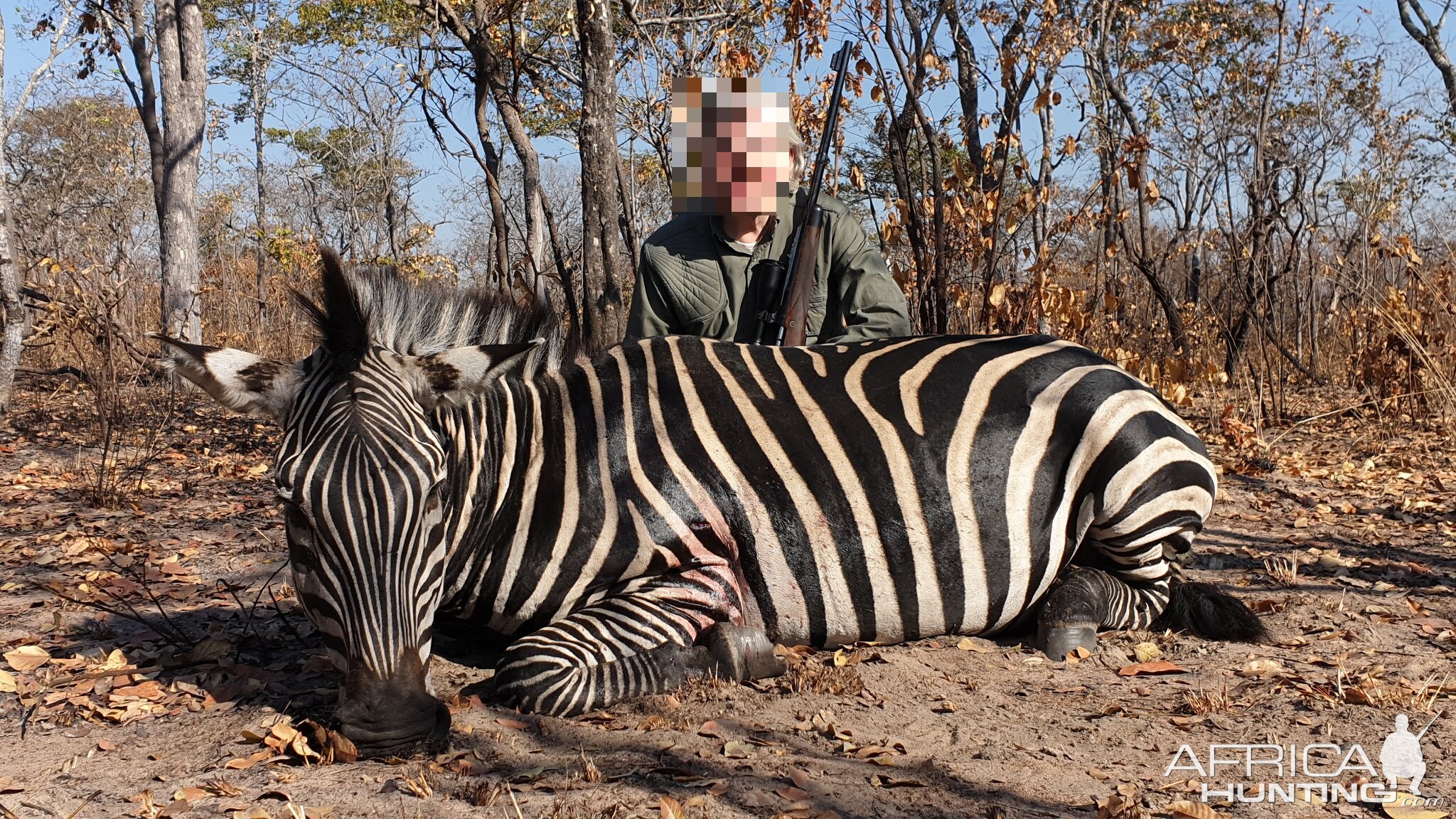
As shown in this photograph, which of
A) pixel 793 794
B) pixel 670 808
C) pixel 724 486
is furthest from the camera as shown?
pixel 724 486

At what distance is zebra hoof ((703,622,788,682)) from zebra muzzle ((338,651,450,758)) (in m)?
0.91

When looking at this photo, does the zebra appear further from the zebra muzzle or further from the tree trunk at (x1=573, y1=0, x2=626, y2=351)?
the tree trunk at (x1=573, y1=0, x2=626, y2=351)

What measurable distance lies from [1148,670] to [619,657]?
1.71 metres

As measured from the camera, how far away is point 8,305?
23.1 ft

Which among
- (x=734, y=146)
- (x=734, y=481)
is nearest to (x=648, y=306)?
(x=734, y=146)

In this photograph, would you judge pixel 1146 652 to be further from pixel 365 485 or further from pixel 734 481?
pixel 365 485

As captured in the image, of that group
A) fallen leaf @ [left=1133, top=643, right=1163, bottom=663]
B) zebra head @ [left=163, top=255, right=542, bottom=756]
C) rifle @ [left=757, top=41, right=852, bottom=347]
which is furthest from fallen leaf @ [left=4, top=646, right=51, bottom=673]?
fallen leaf @ [left=1133, top=643, right=1163, bottom=663]

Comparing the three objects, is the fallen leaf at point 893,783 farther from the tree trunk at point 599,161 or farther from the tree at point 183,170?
the tree at point 183,170

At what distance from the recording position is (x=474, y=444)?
125 inches

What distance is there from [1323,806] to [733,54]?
7049mm

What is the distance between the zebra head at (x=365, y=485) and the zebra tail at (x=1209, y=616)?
2.52m

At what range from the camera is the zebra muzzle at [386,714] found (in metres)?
2.50

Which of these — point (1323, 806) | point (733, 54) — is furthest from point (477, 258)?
point (1323, 806)

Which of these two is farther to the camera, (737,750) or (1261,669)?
(1261,669)
